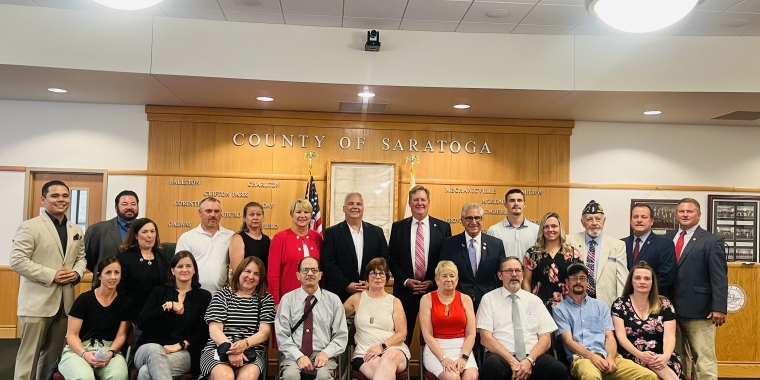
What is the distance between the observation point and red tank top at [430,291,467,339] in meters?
4.24

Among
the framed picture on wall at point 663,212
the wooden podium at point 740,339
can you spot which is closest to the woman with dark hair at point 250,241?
the framed picture on wall at point 663,212

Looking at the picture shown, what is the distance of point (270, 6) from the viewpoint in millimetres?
4922

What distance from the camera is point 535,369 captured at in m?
4.16

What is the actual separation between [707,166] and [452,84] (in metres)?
3.85

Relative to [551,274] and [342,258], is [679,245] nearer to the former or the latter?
[551,274]

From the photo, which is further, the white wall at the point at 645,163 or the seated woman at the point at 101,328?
the white wall at the point at 645,163

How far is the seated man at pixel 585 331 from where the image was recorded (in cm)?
415

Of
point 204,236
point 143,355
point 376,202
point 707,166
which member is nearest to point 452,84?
point 376,202

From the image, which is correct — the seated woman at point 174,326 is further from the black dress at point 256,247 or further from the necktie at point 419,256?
the necktie at point 419,256

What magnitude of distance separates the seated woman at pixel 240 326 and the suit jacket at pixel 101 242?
128cm

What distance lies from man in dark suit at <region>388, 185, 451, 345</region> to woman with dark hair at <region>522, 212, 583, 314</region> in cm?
76

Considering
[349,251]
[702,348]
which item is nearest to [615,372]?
A: [702,348]

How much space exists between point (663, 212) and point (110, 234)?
6076 mm

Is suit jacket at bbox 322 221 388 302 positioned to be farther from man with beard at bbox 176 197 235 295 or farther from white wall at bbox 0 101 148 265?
white wall at bbox 0 101 148 265
